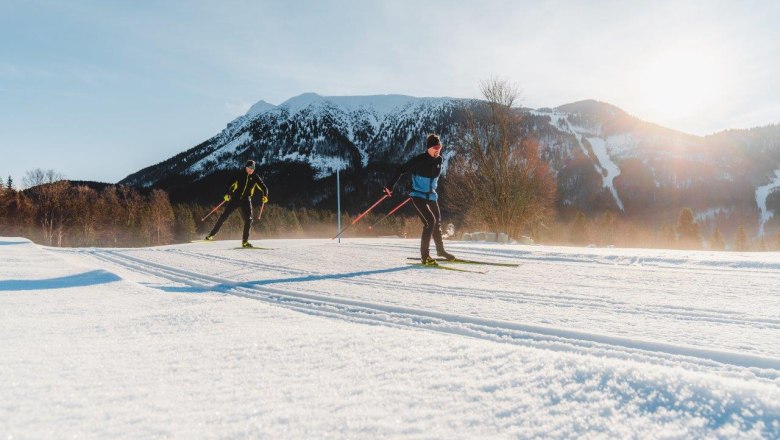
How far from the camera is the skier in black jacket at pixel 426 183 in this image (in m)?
7.84

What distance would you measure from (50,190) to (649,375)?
270 feet

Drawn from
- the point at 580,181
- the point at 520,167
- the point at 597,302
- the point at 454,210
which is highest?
the point at 580,181

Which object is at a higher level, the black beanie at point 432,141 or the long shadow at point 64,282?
the black beanie at point 432,141

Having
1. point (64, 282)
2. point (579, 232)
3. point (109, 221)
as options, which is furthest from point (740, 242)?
point (109, 221)

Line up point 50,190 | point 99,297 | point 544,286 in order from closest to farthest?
point 99,297, point 544,286, point 50,190

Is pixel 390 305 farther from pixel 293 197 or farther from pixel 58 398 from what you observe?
pixel 293 197

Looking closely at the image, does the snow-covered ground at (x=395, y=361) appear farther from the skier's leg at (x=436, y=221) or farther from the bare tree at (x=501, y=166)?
the bare tree at (x=501, y=166)

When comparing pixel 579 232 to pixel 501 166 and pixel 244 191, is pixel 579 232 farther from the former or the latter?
pixel 244 191

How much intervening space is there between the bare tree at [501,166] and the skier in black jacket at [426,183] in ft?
64.3

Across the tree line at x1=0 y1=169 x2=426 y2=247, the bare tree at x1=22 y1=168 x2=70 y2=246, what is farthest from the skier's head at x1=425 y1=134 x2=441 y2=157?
the bare tree at x1=22 y1=168 x2=70 y2=246

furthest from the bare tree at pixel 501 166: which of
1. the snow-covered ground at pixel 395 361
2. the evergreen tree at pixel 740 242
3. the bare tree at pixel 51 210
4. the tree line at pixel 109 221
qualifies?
the evergreen tree at pixel 740 242

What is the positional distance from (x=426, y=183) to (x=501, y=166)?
19.8 m

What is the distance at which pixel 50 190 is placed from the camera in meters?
64.4

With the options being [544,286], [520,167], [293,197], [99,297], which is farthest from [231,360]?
[293,197]
